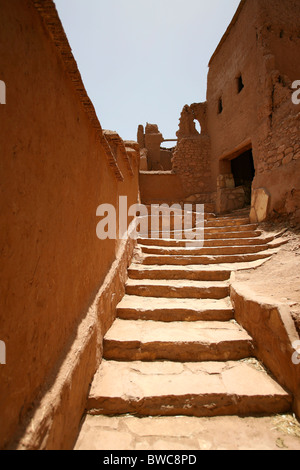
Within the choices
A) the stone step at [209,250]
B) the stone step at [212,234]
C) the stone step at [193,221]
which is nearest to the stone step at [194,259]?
the stone step at [209,250]

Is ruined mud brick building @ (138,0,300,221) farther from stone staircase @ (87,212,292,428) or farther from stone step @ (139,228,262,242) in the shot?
stone staircase @ (87,212,292,428)

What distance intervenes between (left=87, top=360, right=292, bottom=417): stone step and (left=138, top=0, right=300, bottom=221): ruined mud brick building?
3.64 metres

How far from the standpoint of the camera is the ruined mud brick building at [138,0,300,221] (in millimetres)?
5324

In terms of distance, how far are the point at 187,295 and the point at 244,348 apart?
109 centimetres

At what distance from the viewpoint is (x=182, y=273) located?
3.87 m

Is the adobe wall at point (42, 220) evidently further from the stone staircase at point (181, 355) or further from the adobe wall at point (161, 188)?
the adobe wall at point (161, 188)

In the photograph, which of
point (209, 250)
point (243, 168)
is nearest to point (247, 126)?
point (243, 168)

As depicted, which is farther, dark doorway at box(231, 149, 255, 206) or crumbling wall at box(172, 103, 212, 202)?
dark doorway at box(231, 149, 255, 206)

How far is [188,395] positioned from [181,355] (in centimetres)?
49

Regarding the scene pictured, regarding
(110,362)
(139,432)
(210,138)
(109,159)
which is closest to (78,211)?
(109,159)

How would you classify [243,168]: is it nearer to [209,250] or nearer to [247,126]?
[247,126]

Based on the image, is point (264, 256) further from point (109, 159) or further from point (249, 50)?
point (249, 50)

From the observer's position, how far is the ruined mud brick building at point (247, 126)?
17.5 ft

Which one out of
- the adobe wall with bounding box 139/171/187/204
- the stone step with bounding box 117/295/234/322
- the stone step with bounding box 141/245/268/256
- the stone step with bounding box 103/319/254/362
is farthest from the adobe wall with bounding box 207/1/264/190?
the stone step with bounding box 103/319/254/362
